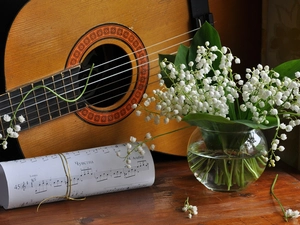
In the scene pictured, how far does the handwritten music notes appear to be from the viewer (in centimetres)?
109

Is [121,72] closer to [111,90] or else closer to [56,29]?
[111,90]

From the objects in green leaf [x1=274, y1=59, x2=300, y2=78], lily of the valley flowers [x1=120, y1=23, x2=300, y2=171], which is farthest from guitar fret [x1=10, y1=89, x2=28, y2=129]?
green leaf [x1=274, y1=59, x2=300, y2=78]

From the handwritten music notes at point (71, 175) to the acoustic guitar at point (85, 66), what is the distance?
0.07m

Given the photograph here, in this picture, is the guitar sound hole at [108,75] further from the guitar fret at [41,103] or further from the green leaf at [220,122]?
the green leaf at [220,122]

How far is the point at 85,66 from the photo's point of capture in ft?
4.25

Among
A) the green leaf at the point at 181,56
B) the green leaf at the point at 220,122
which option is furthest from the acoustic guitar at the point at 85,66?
the green leaf at the point at 220,122

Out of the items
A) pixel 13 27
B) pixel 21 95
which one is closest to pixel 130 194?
pixel 21 95

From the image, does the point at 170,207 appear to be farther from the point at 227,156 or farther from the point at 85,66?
the point at 85,66

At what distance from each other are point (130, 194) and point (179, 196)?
0.10m

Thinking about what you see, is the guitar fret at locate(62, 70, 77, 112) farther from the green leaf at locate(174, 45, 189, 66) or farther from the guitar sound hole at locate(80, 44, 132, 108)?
the green leaf at locate(174, 45, 189, 66)

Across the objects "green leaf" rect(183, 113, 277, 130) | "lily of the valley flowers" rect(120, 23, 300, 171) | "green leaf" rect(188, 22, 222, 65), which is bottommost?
"green leaf" rect(183, 113, 277, 130)

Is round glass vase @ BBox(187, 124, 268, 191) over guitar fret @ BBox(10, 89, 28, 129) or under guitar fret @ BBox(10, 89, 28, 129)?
under

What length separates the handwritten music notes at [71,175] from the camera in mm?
1091

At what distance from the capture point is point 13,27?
1144 millimetres
